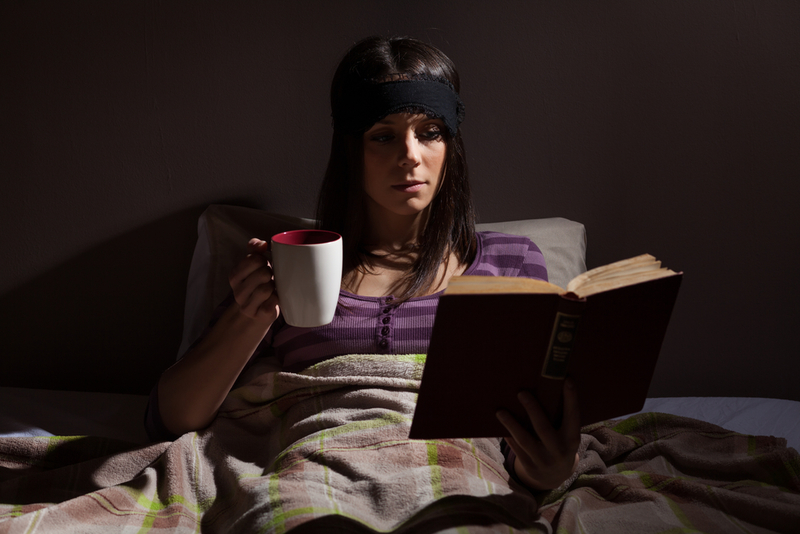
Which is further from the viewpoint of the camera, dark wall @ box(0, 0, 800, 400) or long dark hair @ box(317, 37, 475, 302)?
dark wall @ box(0, 0, 800, 400)

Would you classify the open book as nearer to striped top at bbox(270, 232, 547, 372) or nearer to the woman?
the woman

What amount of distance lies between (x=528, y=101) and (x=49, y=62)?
1162 mm

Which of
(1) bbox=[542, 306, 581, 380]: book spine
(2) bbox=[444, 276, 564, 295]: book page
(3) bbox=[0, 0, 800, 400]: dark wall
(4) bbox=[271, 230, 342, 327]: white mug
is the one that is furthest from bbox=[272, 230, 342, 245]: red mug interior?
(3) bbox=[0, 0, 800, 400]: dark wall

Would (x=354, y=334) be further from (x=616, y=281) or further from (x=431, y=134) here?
(x=616, y=281)

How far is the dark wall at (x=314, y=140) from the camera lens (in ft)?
4.75

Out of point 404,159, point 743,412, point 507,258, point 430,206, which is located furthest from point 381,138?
point 743,412

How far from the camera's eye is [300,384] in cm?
109

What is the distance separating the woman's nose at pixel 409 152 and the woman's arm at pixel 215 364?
331 millimetres

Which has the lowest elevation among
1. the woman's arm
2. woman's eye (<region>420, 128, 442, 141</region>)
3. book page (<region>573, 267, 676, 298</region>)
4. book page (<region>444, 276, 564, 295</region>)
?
the woman's arm

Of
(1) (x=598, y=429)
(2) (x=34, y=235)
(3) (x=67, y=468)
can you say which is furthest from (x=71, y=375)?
(1) (x=598, y=429)

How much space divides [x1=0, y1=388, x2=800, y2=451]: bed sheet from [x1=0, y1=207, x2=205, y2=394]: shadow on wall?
16cm

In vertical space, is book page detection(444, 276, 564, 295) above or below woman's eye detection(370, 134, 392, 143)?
below

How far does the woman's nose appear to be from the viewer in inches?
43.6

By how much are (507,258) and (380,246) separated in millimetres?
276
